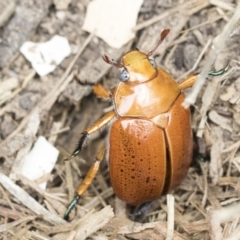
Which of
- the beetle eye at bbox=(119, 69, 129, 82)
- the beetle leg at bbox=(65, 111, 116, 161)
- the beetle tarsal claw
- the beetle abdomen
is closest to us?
the beetle abdomen

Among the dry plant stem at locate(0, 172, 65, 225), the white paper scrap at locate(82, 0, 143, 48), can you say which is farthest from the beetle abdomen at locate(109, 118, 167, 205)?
the white paper scrap at locate(82, 0, 143, 48)

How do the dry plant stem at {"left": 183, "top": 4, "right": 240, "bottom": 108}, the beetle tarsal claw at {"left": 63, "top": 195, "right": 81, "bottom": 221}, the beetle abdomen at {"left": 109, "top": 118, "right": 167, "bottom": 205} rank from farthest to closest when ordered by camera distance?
the beetle tarsal claw at {"left": 63, "top": 195, "right": 81, "bottom": 221} → the beetle abdomen at {"left": 109, "top": 118, "right": 167, "bottom": 205} → the dry plant stem at {"left": 183, "top": 4, "right": 240, "bottom": 108}

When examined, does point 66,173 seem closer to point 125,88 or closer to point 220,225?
point 125,88

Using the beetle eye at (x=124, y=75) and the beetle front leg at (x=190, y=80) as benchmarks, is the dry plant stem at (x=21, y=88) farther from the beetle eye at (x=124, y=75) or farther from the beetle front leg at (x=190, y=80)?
the beetle front leg at (x=190, y=80)

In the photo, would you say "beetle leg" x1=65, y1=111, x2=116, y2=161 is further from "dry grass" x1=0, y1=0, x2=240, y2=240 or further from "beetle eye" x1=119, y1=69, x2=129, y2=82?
"dry grass" x1=0, y1=0, x2=240, y2=240

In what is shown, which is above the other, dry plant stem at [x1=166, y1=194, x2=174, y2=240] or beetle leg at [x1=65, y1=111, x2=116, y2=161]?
beetle leg at [x1=65, y1=111, x2=116, y2=161]

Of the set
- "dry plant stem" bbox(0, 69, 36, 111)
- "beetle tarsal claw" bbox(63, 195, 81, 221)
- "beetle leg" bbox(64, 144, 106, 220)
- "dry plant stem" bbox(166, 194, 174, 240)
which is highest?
"dry plant stem" bbox(0, 69, 36, 111)
